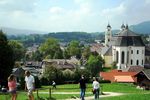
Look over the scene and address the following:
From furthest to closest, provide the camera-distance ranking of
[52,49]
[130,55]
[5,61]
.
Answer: [52,49] < [130,55] < [5,61]

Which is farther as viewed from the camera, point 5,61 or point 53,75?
point 53,75

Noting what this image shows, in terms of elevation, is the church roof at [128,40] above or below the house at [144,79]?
above

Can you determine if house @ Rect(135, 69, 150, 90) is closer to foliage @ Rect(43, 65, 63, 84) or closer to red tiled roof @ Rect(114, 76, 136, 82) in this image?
red tiled roof @ Rect(114, 76, 136, 82)

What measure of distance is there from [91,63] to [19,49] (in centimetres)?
4883

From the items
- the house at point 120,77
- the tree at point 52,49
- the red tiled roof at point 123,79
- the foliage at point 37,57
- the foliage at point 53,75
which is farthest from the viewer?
the foliage at point 37,57

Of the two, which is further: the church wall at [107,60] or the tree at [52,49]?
the tree at [52,49]

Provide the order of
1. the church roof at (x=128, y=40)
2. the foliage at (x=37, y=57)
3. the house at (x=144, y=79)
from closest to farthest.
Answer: the house at (x=144, y=79) < the church roof at (x=128, y=40) < the foliage at (x=37, y=57)

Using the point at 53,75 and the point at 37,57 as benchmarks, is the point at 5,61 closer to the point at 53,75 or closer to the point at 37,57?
the point at 53,75

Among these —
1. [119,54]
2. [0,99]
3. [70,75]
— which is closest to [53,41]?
[119,54]

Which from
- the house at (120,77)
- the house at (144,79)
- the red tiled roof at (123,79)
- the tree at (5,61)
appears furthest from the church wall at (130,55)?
the tree at (5,61)

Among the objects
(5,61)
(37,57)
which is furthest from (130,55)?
(37,57)

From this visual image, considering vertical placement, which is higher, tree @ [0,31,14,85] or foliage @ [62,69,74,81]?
tree @ [0,31,14,85]

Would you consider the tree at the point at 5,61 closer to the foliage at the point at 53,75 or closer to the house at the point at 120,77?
the foliage at the point at 53,75

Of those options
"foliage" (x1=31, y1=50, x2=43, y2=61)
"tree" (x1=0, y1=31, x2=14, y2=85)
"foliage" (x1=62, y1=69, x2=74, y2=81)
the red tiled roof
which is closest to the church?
"foliage" (x1=62, y1=69, x2=74, y2=81)
